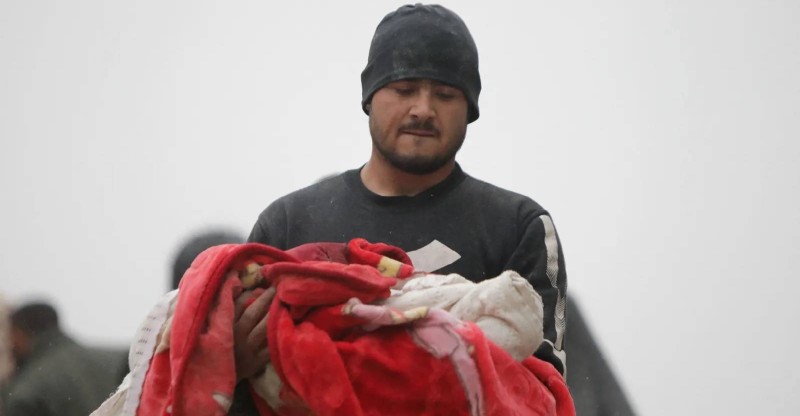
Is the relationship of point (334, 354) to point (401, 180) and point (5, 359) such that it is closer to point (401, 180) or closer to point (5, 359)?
point (401, 180)

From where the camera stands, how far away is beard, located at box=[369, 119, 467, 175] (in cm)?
152

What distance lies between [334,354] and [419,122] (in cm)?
46

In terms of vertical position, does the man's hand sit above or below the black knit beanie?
below

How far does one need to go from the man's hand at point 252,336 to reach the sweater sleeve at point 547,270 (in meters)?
0.39

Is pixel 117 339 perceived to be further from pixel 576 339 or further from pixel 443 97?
pixel 443 97

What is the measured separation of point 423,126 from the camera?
1.50 m

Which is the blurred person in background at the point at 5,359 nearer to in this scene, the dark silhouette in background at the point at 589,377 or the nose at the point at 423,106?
the dark silhouette in background at the point at 589,377

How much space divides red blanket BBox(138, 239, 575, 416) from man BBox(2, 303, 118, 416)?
153 centimetres

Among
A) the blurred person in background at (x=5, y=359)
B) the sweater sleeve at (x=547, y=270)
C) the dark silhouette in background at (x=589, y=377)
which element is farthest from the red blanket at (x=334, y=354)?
the blurred person in background at (x=5, y=359)

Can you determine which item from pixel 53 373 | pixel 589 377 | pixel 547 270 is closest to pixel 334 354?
pixel 547 270

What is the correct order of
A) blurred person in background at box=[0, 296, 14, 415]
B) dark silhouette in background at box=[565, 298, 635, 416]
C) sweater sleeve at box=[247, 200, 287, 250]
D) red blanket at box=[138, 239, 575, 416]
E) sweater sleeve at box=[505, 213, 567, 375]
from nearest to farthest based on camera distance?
red blanket at box=[138, 239, 575, 416] → sweater sleeve at box=[505, 213, 567, 375] → sweater sleeve at box=[247, 200, 287, 250] → dark silhouette in background at box=[565, 298, 635, 416] → blurred person in background at box=[0, 296, 14, 415]

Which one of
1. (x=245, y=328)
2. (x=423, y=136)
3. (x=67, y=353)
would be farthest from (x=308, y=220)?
(x=67, y=353)

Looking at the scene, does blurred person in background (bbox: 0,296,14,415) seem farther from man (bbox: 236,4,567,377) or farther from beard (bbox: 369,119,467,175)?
beard (bbox: 369,119,467,175)

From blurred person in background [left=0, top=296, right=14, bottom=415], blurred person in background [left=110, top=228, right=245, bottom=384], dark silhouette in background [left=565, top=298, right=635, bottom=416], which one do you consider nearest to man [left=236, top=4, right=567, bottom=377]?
dark silhouette in background [left=565, top=298, right=635, bottom=416]
